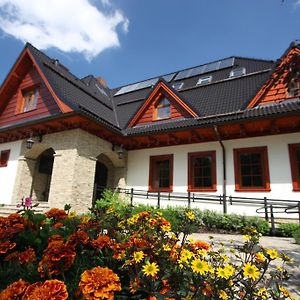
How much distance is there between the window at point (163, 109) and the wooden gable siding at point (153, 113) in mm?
231

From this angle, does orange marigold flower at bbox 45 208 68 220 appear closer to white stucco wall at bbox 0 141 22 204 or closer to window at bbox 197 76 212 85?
white stucco wall at bbox 0 141 22 204

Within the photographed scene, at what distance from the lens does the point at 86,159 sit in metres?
10.8

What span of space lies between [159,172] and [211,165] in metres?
2.72

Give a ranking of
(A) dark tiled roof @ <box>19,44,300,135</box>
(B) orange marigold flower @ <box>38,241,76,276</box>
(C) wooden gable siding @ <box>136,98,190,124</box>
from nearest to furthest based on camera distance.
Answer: (B) orange marigold flower @ <box>38,241,76,276</box>
(A) dark tiled roof @ <box>19,44,300,135</box>
(C) wooden gable siding @ <box>136,98,190,124</box>

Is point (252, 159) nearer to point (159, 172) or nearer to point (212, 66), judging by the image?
point (159, 172)

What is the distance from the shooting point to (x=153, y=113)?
13664mm

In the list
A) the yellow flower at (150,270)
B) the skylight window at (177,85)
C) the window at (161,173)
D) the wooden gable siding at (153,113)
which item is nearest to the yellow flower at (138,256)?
the yellow flower at (150,270)

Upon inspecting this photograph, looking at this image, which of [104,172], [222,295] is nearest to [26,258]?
[222,295]

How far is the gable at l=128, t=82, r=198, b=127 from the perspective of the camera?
1309 centimetres

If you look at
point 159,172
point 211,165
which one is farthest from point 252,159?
point 159,172

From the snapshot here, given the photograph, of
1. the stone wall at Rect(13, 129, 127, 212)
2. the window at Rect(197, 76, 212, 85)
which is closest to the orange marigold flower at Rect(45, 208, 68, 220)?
the stone wall at Rect(13, 129, 127, 212)

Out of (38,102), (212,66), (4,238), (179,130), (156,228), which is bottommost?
(4,238)

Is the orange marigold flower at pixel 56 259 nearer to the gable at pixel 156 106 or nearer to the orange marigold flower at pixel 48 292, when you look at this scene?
the orange marigold flower at pixel 48 292

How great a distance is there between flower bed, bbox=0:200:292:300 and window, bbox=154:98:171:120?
1104 centimetres
